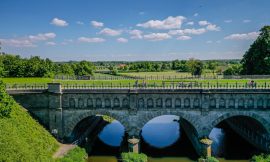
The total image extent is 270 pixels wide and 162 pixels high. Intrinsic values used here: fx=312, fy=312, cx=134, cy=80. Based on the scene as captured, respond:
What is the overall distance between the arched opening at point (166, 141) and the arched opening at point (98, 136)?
5404 mm

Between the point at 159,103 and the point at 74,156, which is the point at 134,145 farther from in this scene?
the point at 74,156

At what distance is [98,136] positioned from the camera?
65250 mm

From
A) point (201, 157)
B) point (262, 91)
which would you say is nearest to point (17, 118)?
point (201, 157)

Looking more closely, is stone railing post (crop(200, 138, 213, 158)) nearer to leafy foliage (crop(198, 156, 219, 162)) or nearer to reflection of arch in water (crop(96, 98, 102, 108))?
leafy foliage (crop(198, 156, 219, 162))

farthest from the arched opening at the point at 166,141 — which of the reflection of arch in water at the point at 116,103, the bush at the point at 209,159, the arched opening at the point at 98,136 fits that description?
the reflection of arch in water at the point at 116,103

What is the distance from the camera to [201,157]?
47.5 m

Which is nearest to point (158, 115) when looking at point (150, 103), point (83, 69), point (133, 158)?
point (150, 103)

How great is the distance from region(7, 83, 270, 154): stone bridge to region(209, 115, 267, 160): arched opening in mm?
1745

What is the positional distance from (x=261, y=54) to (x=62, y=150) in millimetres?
54163

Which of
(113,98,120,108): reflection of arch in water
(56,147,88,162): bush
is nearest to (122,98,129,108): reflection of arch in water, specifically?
(113,98,120,108): reflection of arch in water

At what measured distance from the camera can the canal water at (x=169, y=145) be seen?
51406 millimetres

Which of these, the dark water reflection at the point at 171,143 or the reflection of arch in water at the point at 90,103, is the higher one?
the reflection of arch in water at the point at 90,103

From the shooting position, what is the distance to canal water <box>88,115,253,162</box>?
51406mm

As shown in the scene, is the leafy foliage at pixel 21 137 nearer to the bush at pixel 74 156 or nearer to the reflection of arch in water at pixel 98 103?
the bush at pixel 74 156
